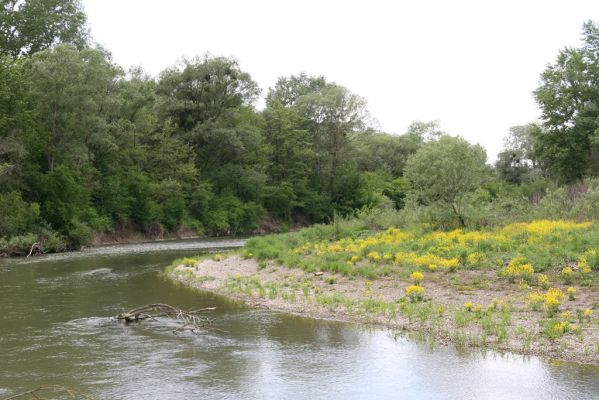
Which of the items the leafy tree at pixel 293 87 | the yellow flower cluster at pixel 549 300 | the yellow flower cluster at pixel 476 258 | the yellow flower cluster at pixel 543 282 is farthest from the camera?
the leafy tree at pixel 293 87

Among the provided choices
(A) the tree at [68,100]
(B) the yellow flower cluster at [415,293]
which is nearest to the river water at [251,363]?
(B) the yellow flower cluster at [415,293]

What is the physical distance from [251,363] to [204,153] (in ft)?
190

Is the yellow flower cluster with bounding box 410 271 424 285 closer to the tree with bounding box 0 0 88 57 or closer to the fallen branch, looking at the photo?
the fallen branch

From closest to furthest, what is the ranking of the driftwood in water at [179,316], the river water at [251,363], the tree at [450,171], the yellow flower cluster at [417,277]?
the river water at [251,363] → the driftwood in water at [179,316] → the yellow flower cluster at [417,277] → the tree at [450,171]

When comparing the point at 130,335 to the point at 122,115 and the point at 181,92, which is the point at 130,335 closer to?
the point at 122,115

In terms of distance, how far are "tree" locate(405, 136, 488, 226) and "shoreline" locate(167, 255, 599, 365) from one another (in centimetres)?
1025

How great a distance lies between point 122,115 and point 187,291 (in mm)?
39200

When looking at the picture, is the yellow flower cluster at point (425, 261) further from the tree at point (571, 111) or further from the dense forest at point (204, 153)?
the tree at point (571, 111)

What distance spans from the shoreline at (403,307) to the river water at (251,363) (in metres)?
0.64

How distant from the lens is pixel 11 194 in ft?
131

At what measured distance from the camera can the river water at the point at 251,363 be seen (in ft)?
33.4

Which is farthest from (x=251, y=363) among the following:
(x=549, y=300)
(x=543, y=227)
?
(x=543, y=227)

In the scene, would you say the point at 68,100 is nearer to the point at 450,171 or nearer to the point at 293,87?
the point at 450,171

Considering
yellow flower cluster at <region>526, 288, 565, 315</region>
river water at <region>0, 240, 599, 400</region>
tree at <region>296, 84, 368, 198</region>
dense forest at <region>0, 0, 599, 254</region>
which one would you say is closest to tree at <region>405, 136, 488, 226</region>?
dense forest at <region>0, 0, 599, 254</region>
